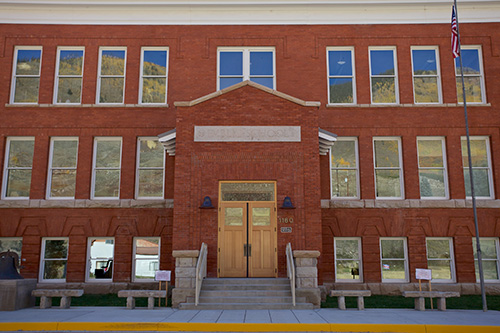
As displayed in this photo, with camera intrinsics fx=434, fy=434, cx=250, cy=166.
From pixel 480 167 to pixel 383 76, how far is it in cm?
543

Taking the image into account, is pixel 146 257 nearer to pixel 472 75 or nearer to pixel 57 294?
pixel 57 294

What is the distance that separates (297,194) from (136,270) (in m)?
7.30

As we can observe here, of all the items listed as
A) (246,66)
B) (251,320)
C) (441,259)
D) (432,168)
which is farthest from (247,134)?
(441,259)

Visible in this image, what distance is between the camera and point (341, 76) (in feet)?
60.4

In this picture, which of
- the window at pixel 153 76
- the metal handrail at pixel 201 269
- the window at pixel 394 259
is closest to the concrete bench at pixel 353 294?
the metal handrail at pixel 201 269

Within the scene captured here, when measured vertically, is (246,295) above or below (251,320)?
above

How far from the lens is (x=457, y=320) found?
35.1 ft

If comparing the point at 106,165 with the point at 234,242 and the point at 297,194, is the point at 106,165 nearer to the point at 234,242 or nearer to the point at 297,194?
the point at 234,242

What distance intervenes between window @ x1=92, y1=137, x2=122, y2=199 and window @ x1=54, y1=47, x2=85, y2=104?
7.29 ft

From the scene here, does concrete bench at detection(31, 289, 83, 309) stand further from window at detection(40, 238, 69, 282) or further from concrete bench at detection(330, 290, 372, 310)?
concrete bench at detection(330, 290, 372, 310)

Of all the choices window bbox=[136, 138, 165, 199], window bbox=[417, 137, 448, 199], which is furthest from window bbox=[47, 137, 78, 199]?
window bbox=[417, 137, 448, 199]

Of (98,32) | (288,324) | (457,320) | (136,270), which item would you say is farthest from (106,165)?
(457,320)

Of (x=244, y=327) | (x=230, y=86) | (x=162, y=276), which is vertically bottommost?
(x=244, y=327)

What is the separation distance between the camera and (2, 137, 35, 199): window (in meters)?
17.7
